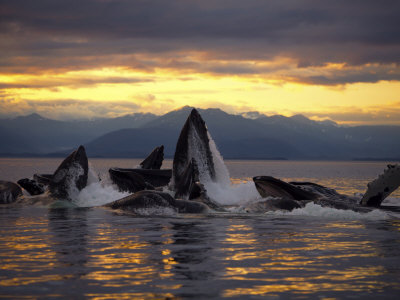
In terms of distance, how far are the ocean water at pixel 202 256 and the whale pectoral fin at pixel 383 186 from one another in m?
0.88

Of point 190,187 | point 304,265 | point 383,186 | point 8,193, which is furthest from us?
point 8,193

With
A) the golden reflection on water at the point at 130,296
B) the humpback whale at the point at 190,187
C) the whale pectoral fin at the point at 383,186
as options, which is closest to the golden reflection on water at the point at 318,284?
the golden reflection on water at the point at 130,296

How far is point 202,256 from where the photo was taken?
12.1m

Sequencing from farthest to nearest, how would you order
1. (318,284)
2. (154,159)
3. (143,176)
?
(154,159) → (143,176) → (318,284)

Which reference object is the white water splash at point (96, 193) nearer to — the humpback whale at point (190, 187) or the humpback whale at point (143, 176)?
the humpback whale at point (190, 187)

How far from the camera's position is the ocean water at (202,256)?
9156mm

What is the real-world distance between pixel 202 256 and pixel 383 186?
11109 mm

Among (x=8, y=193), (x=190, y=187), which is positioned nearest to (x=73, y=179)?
(x=8, y=193)

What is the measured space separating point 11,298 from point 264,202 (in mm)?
14810

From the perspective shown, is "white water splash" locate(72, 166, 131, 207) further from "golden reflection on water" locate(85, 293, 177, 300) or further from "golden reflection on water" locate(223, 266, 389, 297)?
"golden reflection on water" locate(85, 293, 177, 300)

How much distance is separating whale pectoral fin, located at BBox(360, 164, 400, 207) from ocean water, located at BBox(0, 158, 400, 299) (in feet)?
2.89

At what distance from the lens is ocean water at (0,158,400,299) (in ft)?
30.0

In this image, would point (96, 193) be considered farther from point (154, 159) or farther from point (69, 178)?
point (154, 159)

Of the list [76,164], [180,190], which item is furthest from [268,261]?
[76,164]
